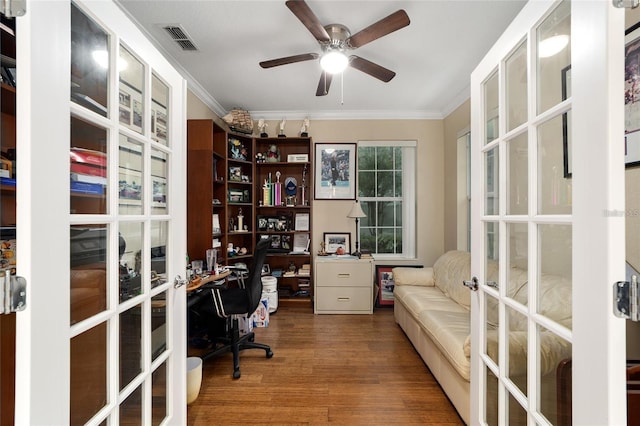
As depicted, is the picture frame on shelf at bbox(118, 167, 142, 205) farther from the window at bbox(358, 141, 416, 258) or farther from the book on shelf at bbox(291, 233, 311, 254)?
the window at bbox(358, 141, 416, 258)

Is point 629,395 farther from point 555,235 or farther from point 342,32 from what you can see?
point 342,32

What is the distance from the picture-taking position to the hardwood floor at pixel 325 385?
1.68 meters

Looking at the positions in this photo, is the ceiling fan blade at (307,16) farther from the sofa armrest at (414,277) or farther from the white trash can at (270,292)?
the white trash can at (270,292)

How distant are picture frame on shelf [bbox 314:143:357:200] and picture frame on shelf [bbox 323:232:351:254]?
1.66ft

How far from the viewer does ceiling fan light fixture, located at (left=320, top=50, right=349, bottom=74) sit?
1.92 m

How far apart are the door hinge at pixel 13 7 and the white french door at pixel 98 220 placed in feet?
0.05

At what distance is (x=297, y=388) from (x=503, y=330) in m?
1.43

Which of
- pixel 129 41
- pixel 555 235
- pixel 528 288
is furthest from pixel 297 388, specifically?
pixel 129 41

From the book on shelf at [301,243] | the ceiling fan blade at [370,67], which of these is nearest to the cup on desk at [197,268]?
the book on shelf at [301,243]

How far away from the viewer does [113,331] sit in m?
0.96

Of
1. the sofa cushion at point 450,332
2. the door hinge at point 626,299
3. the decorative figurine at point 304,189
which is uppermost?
the decorative figurine at point 304,189

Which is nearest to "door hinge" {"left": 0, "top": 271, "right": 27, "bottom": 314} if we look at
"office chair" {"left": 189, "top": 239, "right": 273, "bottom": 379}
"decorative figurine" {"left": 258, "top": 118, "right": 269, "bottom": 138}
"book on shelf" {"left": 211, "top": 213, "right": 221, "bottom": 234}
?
"office chair" {"left": 189, "top": 239, "right": 273, "bottom": 379}

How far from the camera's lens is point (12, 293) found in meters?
0.60

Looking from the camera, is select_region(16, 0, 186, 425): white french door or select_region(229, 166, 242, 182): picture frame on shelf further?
select_region(229, 166, 242, 182): picture frame on shelf
